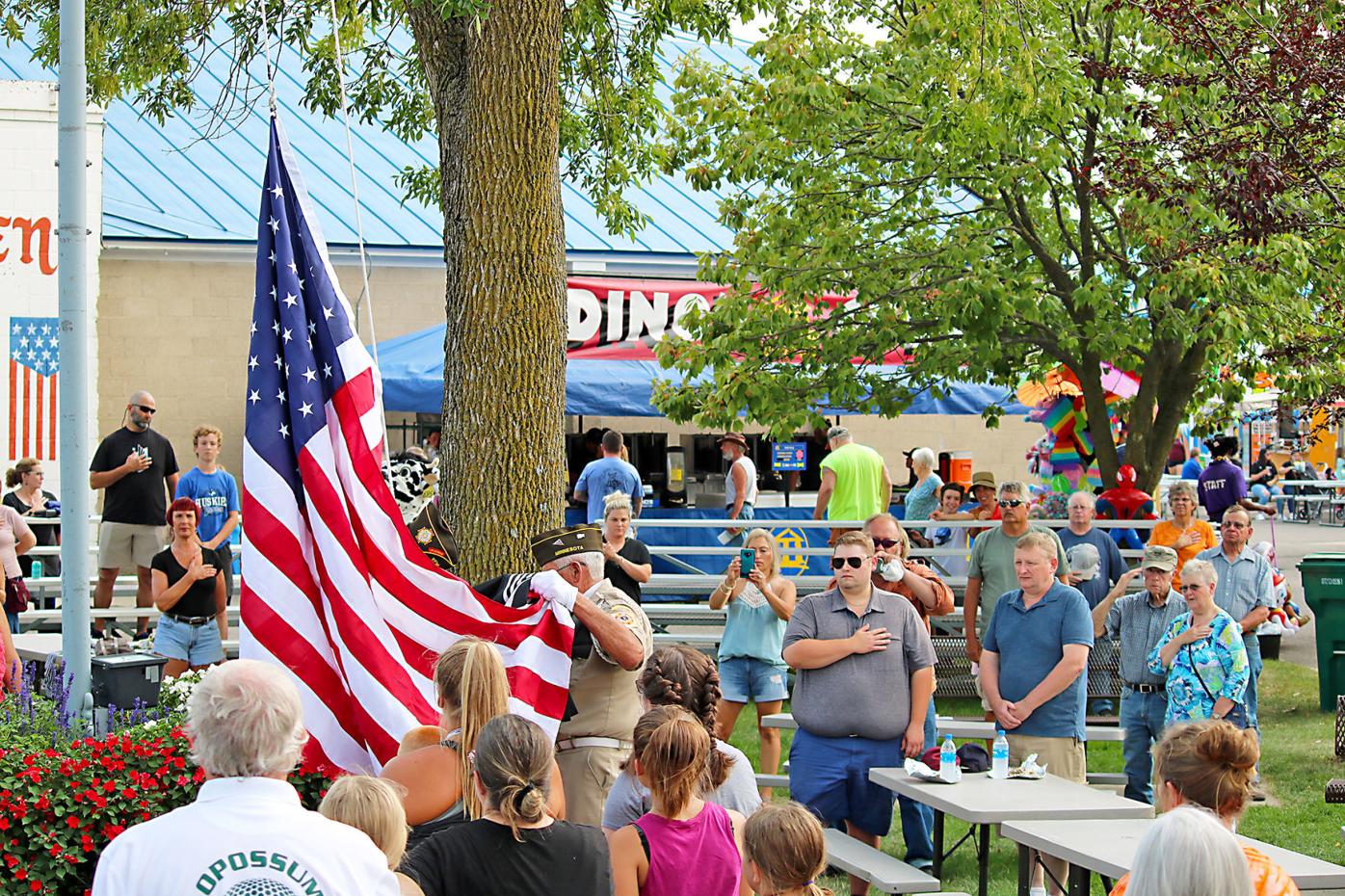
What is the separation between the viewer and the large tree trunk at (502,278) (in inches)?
311

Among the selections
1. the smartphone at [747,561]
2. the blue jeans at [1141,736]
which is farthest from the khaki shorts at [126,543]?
the blue jeans at [1141,736]

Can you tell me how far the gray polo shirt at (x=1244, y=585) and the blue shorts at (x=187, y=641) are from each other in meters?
6.78

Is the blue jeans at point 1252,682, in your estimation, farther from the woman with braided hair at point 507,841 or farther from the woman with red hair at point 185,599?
the woman with red hair at point 185,599

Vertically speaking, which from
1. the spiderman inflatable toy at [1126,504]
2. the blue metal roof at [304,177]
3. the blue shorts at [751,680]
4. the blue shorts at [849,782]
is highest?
the blue metal roof at [304,177]

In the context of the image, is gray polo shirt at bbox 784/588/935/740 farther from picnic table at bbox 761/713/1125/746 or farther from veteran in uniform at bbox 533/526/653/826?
veteran in uniform at bbox 533/526/653/826

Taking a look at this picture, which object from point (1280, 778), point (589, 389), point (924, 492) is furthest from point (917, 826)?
point (589, 389)

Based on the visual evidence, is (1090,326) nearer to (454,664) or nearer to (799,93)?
(799,93)

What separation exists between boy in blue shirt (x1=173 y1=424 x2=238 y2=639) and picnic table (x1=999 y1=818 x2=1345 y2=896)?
7404mm

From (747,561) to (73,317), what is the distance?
195 inches

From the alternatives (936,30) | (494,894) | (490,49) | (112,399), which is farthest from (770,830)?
(112,399)

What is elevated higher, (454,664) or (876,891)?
(454,664)

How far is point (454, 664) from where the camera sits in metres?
5.12

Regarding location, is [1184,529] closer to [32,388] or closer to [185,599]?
[185,599]

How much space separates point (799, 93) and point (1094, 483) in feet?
22.6
